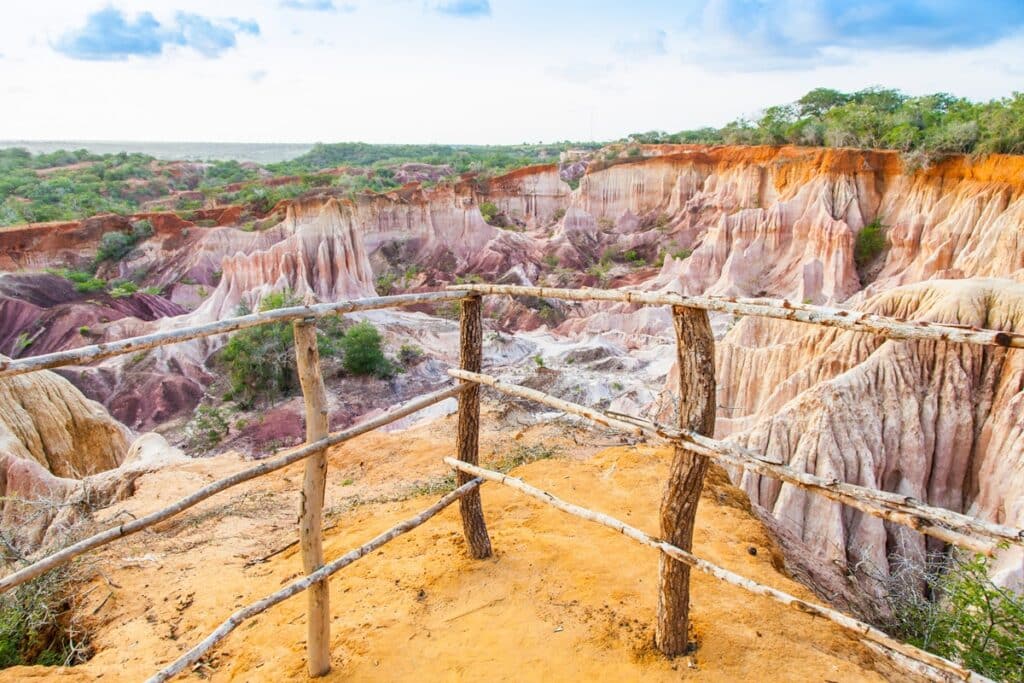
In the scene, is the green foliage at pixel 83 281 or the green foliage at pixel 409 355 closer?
the green foliage at pixel 409 355

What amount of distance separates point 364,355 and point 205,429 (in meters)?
4.07

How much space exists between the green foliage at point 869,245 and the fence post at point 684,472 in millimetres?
20576

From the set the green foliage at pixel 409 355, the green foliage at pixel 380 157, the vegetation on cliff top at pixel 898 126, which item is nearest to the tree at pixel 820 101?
the vegetation on cliff top at pixel 898 126

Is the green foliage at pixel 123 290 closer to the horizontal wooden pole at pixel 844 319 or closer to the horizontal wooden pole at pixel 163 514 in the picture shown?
the horizontal wooden pole at pixel 163 514

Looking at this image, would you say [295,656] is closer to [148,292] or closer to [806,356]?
[806,356]

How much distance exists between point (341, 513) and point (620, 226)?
96.0 ft

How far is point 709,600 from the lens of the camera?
326 centimetres

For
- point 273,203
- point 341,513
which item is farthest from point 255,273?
point 341,513

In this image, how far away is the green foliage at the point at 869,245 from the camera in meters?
20.0

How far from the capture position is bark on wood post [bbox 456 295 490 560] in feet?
11.1

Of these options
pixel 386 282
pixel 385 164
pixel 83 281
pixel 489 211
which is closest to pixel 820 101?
pixel 489 211

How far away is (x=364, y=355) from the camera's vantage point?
15.5 metres

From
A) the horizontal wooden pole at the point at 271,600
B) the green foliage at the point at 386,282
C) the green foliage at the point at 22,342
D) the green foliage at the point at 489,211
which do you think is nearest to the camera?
the horizontal wooden pole at the point at 271,600

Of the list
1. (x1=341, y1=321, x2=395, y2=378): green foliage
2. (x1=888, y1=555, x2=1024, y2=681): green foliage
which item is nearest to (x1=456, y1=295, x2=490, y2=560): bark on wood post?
(x1=888, y1=555, x2=1024, y2=681): green foliage
